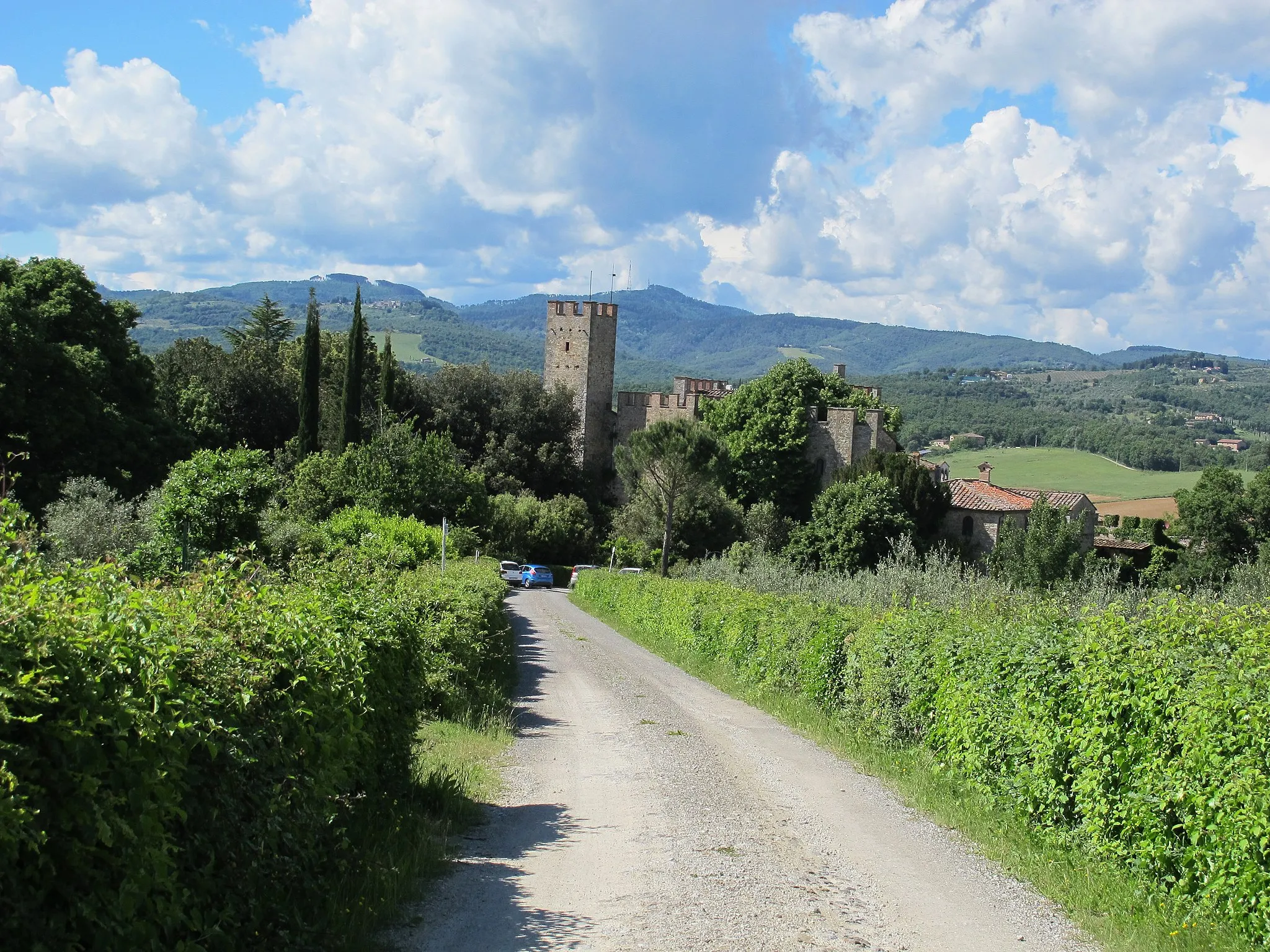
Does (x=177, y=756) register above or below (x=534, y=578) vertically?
above

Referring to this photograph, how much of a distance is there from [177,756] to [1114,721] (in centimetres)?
547

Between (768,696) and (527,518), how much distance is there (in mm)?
37751

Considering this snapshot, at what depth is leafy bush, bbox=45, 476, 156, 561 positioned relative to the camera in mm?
18031

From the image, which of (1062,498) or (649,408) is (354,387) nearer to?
(649,408)

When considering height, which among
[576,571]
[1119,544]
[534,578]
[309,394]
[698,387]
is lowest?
[534,578]

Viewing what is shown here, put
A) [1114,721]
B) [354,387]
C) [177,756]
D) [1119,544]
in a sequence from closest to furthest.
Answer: [177,756], [1114,721], [354,387], [1119,544]

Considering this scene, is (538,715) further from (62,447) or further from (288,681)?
(62,447)

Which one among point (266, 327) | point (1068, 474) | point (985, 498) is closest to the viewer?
point (985, 498)

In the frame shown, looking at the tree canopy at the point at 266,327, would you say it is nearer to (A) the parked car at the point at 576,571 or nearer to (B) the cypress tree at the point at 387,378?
(B) the cypress tree at the point at 387,378

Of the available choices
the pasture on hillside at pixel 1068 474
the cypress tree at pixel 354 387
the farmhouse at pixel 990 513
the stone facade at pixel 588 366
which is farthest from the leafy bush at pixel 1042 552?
the pasture on hillside at pixel 1068 474

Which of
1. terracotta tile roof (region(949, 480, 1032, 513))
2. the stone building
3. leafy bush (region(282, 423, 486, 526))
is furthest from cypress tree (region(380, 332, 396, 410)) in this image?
terracotta tile roof (region(949, 480, 1032, 513))

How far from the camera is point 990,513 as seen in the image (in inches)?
2068

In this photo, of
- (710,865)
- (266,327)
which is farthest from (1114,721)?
(266,327)

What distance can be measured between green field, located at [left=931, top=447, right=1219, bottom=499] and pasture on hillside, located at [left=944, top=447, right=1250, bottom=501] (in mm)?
56
